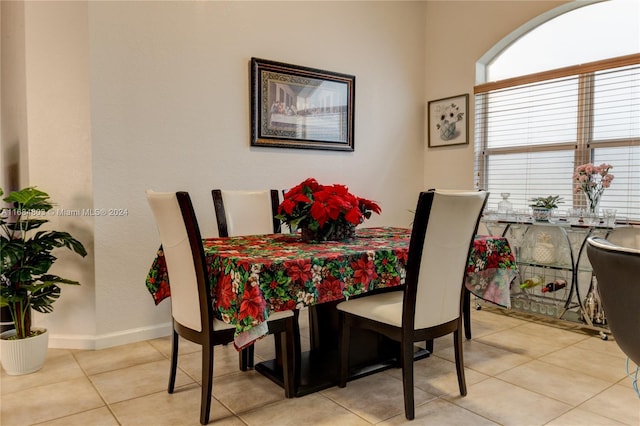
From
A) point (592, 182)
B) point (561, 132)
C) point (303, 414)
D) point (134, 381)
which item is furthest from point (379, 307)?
point (561, 132)

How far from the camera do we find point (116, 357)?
2848 millimetres

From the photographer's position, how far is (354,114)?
4273 millimetres

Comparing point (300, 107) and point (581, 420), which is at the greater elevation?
point (300, 107)

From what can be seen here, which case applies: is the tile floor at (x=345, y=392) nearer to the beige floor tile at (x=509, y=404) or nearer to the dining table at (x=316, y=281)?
the beige floor tile at (x=509, y=404)

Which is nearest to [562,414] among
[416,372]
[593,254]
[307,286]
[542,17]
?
[416,372]

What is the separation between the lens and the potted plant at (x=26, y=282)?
253cm

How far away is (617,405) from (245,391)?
5.95ft

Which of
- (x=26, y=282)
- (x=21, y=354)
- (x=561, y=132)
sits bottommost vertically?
(x=21, y=354)

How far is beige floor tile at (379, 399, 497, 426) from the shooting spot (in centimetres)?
201

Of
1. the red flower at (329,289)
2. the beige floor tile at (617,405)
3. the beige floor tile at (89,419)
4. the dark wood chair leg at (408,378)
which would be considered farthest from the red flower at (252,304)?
the beige floor tile at (617,405)

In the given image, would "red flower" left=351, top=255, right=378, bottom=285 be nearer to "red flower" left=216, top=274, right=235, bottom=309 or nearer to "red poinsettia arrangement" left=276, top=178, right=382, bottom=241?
"red poinsettia arrangement" left=276, top=178, right=382, bottom=241

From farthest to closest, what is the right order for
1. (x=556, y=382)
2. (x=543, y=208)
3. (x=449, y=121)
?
(x=449, y=121), (x=543, y=208), (x=556, y=382)

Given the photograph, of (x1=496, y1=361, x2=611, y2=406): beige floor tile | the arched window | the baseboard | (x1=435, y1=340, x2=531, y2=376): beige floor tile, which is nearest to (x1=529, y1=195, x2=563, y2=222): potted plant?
the arched window

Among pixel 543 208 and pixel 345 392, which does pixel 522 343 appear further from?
pixel 345 392
